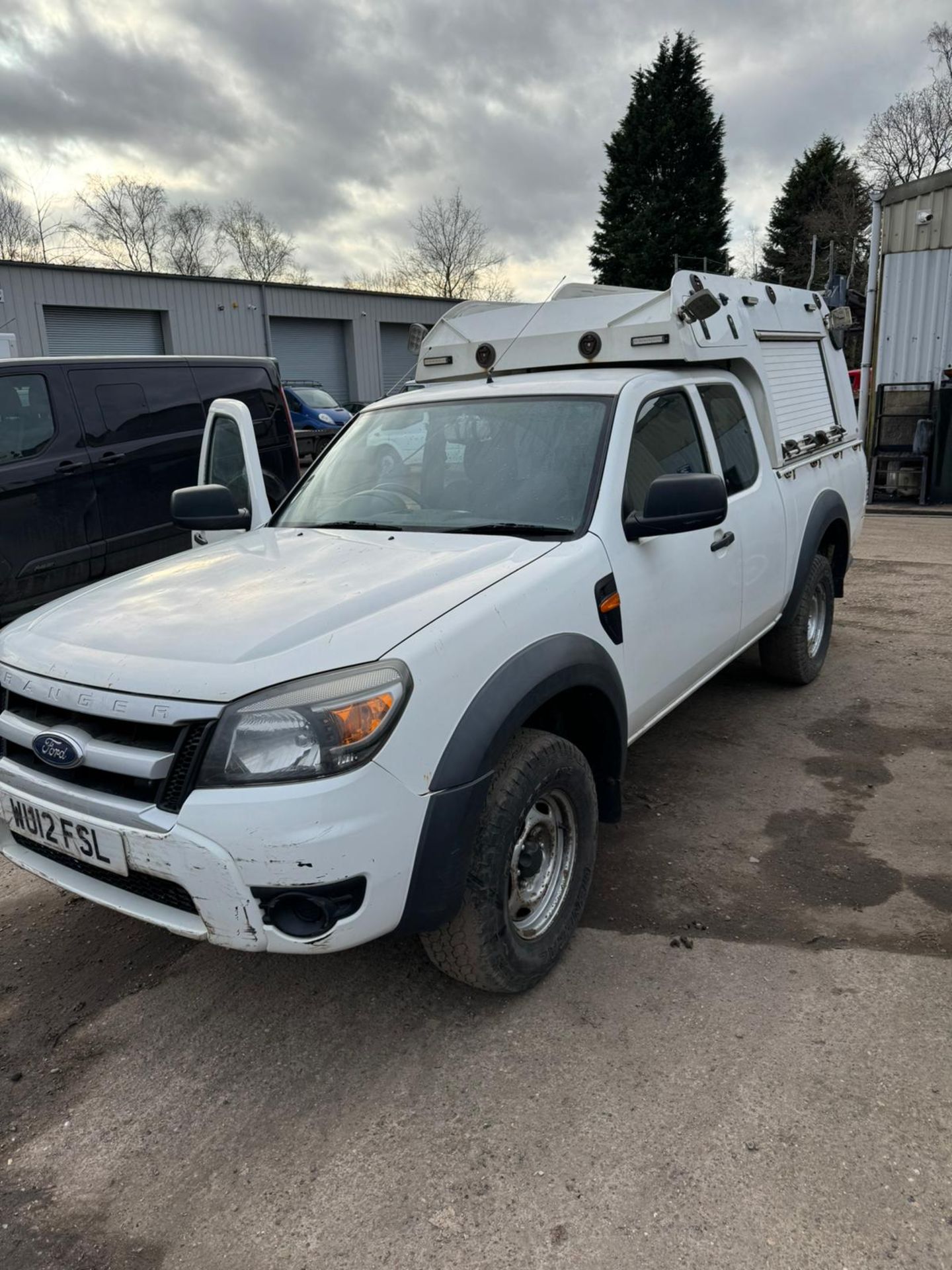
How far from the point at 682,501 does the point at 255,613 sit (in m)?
1.43

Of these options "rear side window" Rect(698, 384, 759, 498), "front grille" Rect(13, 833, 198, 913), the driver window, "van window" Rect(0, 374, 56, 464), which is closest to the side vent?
"rear side window" Rect(698, 384, 759, 498)

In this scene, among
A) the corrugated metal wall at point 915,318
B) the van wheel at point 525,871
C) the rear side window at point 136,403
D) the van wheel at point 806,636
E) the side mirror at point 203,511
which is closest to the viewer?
the van wheel at point 525,871

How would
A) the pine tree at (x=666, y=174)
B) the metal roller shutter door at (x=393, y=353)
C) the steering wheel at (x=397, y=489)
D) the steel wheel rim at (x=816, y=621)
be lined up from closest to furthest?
the steering wheel at (x=397, y=489), the steel wheel rim at (x=816, y=621), the metal roller shutter door at (x=393, y=353), the pine tree at (x=666, y=174)

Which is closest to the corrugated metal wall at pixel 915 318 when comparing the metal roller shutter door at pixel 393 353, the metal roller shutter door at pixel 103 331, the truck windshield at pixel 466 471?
the truck windshield at pixel 466 471

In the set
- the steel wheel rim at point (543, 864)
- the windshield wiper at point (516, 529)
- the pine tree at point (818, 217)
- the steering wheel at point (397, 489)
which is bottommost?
the steel wheel rim at point (543, 864)

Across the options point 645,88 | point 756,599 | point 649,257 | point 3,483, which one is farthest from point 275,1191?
point 645,88

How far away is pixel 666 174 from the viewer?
122ft

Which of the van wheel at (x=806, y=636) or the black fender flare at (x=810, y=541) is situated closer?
the black fender flare at (x=810, y=541)

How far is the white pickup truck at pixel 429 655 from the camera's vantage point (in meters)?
2.08

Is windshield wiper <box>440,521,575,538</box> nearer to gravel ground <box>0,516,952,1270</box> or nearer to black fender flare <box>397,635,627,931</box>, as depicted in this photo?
black fender flare <box>397,635,627,931</box>

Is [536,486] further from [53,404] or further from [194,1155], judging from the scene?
[53,404]

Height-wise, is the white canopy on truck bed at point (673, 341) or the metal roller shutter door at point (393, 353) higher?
the metal roller shutter door at point (393, 353)

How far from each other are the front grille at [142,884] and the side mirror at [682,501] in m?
1.84

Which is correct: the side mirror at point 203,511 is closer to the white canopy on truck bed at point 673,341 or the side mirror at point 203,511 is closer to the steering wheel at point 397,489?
the steering wheel at point 397,489
